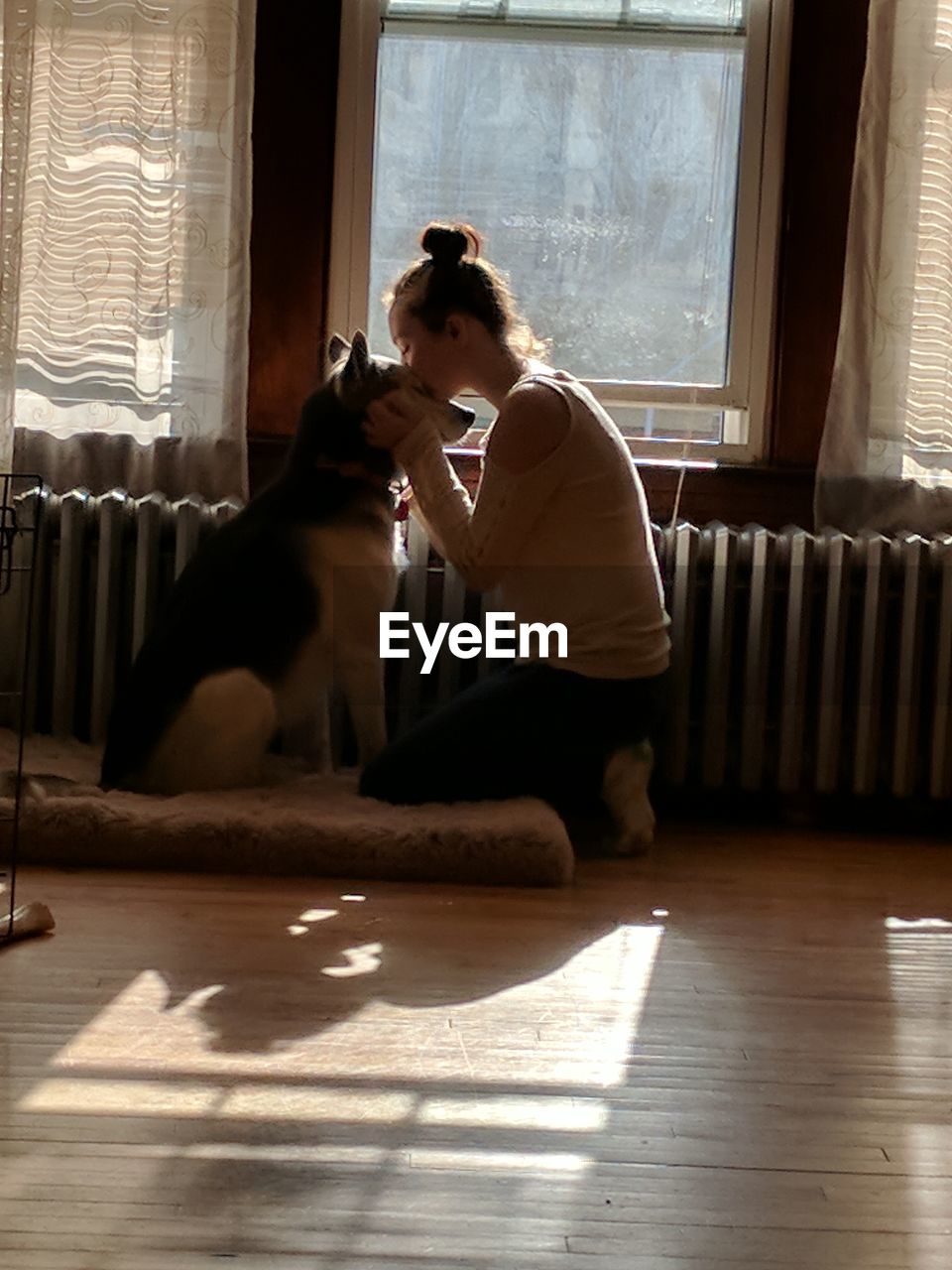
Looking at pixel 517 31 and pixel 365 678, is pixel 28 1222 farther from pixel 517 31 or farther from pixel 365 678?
pixel 517 31

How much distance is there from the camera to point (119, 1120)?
1.51 m

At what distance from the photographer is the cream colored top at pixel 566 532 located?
275 centimetres

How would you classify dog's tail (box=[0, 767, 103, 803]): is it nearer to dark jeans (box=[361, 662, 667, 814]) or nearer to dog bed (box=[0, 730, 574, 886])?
dog bed (box=[0, 730, 574, 886])

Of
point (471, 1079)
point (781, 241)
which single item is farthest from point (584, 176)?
point (471, 1079)

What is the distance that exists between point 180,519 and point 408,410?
2.02ft

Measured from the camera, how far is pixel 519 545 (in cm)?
277

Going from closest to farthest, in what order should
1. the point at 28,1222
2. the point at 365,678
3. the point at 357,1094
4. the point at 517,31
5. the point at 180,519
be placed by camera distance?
the point at 28,1222, the point at 357,1094, the point at 365,678, the point at 180,519, the point at 517,31

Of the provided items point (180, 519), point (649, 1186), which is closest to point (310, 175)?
point (180, 519)

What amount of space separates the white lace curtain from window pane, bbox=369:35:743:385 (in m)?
0.41

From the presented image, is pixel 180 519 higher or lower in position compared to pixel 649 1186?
higher

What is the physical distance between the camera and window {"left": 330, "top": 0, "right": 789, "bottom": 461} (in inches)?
132

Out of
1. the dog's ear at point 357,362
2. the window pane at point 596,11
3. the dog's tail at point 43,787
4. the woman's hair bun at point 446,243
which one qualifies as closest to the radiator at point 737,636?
the dog's tail at point 43,787

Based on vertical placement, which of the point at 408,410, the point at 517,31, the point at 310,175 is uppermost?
the point at 517,31

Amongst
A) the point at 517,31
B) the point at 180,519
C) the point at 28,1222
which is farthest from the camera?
the point at 517,31
